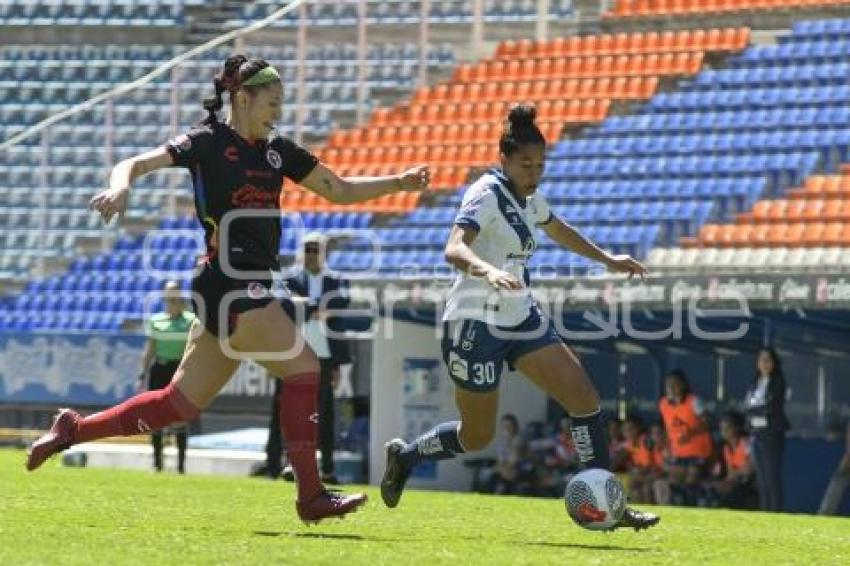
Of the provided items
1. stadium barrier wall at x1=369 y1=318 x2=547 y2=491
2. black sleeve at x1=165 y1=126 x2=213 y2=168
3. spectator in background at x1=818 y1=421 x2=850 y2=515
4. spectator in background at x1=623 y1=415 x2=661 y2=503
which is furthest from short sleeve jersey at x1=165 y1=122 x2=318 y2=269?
stadium barrier wall at x1=369 y1=318 x2=547 y2=491

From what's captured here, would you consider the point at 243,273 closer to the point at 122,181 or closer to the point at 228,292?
the point at 228,292

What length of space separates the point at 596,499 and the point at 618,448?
10.7 metres

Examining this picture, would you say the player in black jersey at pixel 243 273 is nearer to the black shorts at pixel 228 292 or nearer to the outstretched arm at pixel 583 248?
the black shorts at pixel 228 292

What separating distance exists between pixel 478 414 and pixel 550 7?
737 inches

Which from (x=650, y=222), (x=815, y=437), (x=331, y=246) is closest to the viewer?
(x=815, y=437)

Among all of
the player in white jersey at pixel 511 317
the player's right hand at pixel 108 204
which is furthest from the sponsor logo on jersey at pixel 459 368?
the player's right hand at pixel 108 204

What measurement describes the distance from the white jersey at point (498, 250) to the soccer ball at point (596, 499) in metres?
0.86

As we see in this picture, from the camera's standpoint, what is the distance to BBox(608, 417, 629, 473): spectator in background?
2039 cm

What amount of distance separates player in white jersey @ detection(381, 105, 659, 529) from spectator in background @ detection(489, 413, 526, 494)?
424 inches

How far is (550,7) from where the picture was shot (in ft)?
93.7

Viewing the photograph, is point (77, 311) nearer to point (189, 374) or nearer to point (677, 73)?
point (677, 73)

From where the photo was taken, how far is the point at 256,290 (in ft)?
31.4

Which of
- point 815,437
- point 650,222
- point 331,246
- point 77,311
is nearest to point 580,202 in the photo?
point 650,222

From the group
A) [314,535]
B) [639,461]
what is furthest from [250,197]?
[639,461]
